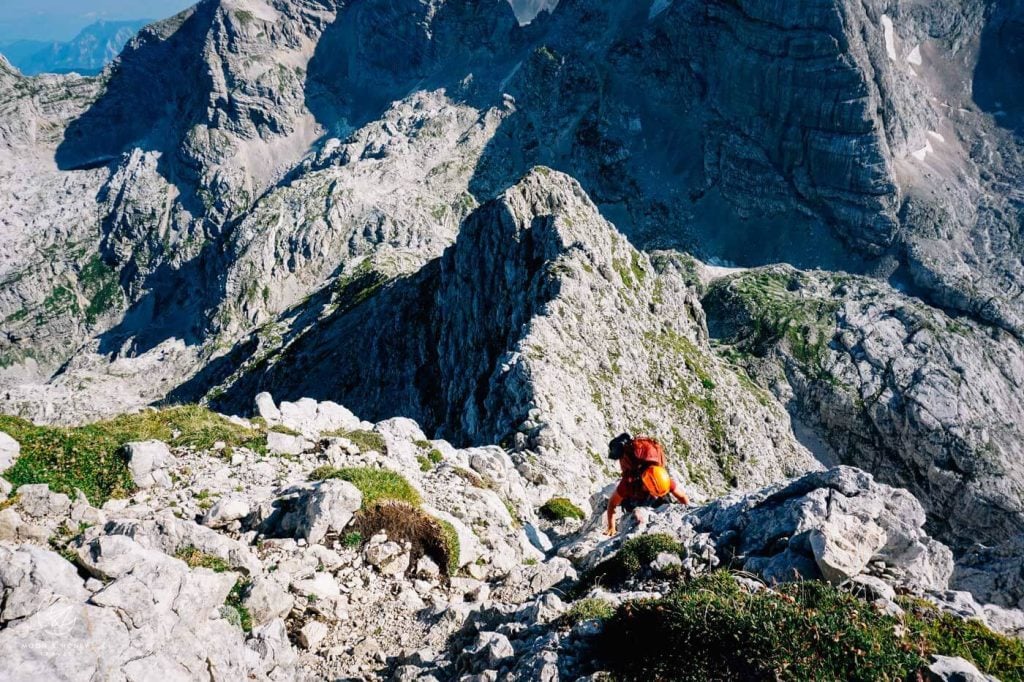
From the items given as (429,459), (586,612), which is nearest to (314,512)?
(586,612)

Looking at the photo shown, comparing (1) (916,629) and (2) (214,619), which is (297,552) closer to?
(2) (214,619)

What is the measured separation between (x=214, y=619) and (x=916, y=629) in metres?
11.1

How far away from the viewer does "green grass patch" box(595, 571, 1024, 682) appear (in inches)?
305

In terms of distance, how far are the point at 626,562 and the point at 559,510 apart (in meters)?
10.4

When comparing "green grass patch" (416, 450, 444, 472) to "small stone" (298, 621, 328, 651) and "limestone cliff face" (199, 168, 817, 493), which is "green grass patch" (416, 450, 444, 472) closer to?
"limestone cliff face" (199, 168, 817, 493)

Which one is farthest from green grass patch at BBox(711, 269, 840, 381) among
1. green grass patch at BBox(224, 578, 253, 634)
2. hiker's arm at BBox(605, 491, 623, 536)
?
green grass patch at BBox(224, 578, 253, 634)

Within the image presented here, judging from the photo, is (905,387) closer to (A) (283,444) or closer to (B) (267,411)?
(B) (267,411)

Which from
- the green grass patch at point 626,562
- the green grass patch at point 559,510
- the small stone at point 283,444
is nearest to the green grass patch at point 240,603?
the green grass patch at point 626,562

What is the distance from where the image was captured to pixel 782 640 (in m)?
8.00

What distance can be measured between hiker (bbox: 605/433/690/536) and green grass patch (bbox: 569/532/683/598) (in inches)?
182

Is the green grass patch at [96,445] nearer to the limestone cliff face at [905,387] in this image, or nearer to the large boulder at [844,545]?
the large boulder at [844,545]

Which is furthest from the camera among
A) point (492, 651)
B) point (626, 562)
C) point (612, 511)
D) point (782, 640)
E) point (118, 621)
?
point (612, 511)

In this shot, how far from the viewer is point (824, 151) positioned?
577 feet

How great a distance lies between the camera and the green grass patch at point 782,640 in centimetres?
775
